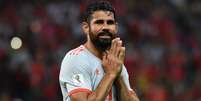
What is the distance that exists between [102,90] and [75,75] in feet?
0.88

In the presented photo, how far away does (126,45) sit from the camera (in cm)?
1434

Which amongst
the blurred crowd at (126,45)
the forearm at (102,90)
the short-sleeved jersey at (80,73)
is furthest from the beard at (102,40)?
the blurred crowd at (126,45)

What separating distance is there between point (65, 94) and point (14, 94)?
229 inches

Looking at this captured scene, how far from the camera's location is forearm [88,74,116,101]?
5887 millimetres

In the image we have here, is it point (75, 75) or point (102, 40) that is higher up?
point (102, 40)

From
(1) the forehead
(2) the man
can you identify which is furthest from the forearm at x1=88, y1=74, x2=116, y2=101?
(1) the forehead

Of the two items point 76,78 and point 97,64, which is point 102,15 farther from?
point 76,78

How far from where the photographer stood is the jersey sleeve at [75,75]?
19.7ft

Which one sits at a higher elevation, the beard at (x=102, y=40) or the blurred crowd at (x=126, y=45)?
the beard at (x=102, y=40)

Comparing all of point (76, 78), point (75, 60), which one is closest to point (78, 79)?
point (76, 78)

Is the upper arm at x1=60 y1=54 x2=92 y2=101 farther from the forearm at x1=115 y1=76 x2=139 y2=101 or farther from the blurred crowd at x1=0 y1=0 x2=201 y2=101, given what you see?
the blurred crowd at x1=0 y1=0 x2=201 y2=101

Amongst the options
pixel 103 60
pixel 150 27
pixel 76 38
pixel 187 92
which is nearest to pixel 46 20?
pixel 76 38

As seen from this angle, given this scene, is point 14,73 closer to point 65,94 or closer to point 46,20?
point 46,20

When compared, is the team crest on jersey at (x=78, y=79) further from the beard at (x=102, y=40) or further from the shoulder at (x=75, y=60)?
the beard at (x=102, y=40)
